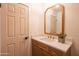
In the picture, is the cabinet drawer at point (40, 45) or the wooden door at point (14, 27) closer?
the wooden door at point (14, 27)

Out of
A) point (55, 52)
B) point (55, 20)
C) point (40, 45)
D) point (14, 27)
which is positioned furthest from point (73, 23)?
point (14, 27)

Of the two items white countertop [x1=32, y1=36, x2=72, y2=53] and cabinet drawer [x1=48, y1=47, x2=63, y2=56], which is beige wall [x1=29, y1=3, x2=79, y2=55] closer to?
white countertop [x1=32, y1=36, x2=72, y2=53]

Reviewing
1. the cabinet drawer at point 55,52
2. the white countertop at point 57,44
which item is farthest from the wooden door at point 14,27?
the cabinet drawer at point 55,52

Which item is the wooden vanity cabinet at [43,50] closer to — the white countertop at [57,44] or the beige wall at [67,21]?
the white countertop at [57,44]

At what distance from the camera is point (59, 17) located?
1.25 metres

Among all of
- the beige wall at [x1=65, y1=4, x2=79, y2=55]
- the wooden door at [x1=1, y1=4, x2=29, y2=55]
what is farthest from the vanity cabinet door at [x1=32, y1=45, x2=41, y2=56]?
the beige wall at [x1=65, y1=4, x2=79, y2=55]

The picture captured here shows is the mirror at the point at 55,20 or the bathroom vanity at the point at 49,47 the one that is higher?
the mirror at the point at 55,20

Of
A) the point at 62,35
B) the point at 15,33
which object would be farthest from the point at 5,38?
the point at 62,35

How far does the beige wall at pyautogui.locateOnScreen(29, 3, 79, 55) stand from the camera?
1098 mm

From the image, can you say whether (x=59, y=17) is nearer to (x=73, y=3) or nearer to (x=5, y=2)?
(x=73, y=3)

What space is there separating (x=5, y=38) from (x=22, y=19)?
335 mm

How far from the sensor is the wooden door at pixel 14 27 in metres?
1.08

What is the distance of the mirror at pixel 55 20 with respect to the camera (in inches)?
48.3

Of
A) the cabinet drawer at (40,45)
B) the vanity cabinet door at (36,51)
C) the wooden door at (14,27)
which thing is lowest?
the vanity cabinet door at (36,51)
